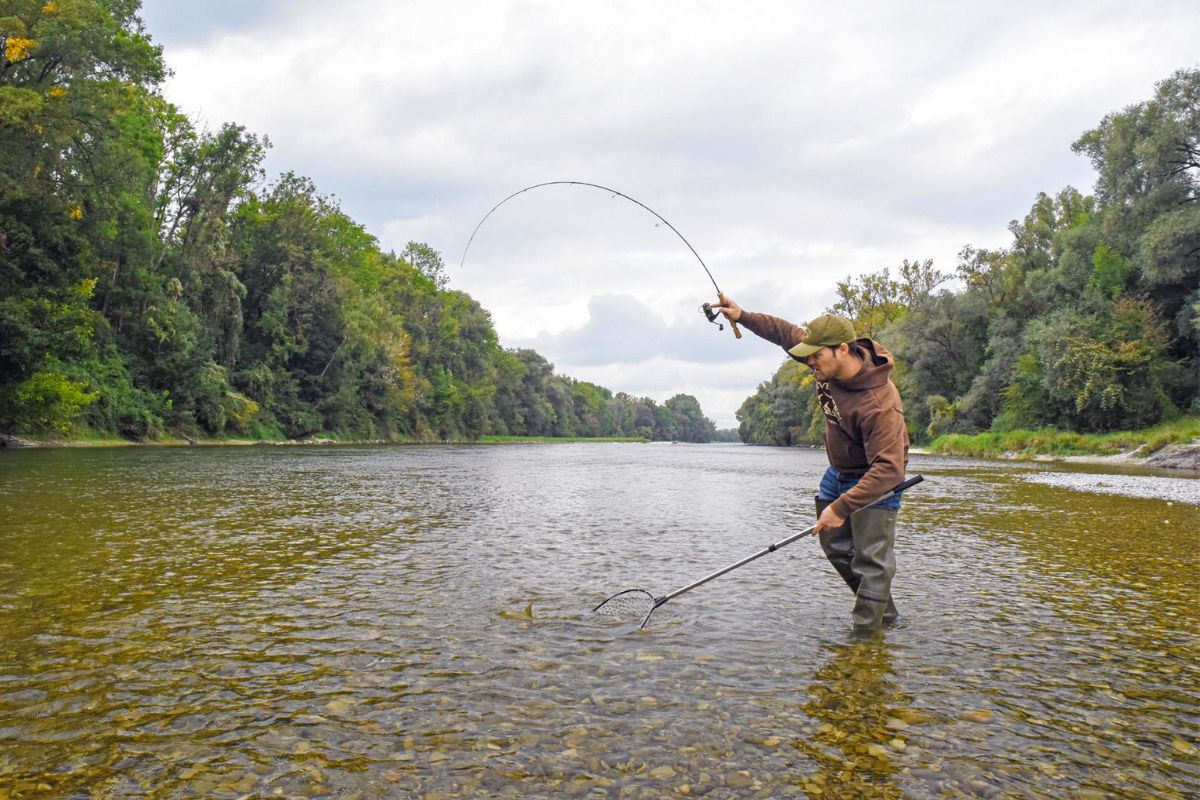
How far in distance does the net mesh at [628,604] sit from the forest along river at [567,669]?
0.20m

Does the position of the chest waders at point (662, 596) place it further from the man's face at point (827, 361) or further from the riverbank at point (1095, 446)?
the riverbank at point (1095, 446)

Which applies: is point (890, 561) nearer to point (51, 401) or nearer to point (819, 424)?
point (51, 401)

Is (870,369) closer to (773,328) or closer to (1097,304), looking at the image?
(773,328)

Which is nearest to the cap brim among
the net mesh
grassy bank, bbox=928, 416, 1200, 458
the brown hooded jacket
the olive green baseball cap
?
the olive green baseball cap

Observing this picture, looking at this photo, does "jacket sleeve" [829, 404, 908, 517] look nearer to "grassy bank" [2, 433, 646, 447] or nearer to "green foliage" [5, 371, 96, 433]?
"green foliage" [5, 371, 96, 433]

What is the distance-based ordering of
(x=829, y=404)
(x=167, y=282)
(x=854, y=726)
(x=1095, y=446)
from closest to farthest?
1. (x=854, y=726)
2. (x=829, y=404)
3. (x=1095, y=446)
4. (x=167, y=282)

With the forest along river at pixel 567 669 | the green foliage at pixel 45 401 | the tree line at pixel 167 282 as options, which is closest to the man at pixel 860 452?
the forest along river at pixel 567 669

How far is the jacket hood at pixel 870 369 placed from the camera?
566 cm

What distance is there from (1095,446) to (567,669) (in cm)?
4805

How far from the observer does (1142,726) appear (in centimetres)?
404

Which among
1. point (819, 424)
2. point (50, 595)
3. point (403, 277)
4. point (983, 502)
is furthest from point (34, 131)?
point (819, 424)

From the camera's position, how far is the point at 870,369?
18.6 ft

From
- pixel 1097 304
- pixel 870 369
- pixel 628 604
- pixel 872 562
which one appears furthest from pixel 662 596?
pixel 1097 304

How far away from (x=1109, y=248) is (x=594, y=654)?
55.9 meters
